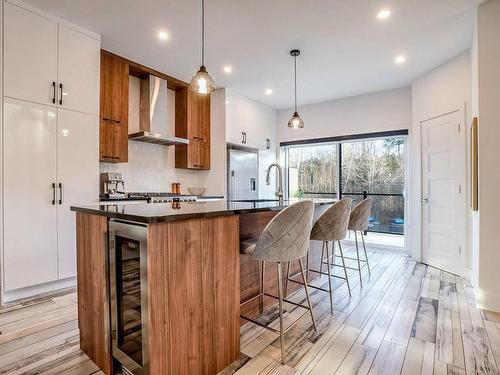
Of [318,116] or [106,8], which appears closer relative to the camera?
[106,8]

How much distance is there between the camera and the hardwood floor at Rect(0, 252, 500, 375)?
163cm

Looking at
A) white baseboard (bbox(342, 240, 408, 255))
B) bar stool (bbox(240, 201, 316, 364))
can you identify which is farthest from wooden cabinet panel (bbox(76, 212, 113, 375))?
white baseboard (bbox(342, 240, 408, 255))

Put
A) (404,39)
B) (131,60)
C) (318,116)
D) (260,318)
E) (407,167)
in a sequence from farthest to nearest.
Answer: (318,116)
(407,167)
(131,60)
(404,39)
(260,318)

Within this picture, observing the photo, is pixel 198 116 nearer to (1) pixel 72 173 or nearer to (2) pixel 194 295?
(1) pixel 72 173

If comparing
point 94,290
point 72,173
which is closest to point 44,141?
point 72,173

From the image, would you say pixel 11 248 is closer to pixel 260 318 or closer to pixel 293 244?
pixel 260 318

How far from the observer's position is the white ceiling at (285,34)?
254 cm

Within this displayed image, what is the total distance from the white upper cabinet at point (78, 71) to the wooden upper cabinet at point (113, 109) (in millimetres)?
296

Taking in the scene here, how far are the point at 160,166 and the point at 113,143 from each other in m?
1.01

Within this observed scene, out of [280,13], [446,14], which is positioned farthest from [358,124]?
[280,13]

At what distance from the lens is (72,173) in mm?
2887

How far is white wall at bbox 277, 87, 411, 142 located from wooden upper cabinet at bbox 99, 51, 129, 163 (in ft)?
10.8

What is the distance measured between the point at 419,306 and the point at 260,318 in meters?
1.47

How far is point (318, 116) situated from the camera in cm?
538
